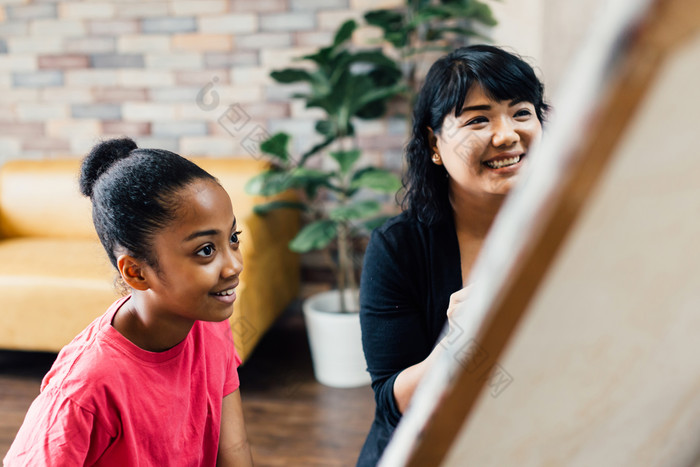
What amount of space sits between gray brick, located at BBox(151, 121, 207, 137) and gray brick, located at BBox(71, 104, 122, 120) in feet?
0.71

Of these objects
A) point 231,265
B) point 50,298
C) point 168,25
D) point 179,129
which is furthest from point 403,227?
point 168,25

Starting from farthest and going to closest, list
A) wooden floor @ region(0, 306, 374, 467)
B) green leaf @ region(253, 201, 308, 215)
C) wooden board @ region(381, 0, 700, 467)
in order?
green leaf @ region(253, 201, 308, 215) < wooden floor @ region(0, 306, 374, 467) < wooden board @ region(381, 0, 700, 467)

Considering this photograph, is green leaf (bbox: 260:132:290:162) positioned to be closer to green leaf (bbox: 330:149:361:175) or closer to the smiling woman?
green leaf (bbox: 330:149:361:175)

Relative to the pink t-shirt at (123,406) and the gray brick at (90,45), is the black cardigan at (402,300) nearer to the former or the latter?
the pink t-shirt at (123,406)

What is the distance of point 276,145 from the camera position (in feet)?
6.53

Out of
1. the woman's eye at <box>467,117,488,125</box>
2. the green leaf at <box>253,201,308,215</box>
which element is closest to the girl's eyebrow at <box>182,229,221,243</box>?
the woman's eye at <box>467,117,488,125</box>

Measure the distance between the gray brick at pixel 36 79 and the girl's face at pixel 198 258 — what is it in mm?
2620

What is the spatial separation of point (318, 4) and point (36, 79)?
158cm

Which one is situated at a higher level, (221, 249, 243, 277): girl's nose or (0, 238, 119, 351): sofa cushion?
(221, 249, 243, 277): girl's nose

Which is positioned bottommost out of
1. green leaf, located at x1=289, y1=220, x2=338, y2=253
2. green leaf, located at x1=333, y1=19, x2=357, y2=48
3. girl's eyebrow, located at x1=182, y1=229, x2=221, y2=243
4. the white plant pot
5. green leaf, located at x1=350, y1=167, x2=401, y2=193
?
the white plant pot

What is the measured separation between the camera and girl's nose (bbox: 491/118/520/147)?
0.83m

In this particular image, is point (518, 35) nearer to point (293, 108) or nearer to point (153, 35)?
point (293, 108)

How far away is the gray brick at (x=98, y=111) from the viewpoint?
2.82 m

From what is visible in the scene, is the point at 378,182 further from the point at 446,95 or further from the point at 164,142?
the point at 164,142
